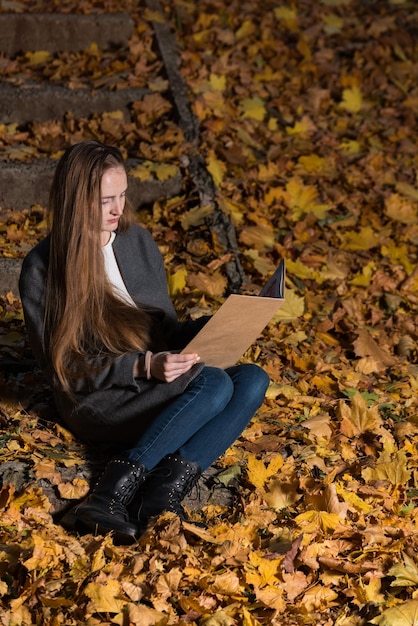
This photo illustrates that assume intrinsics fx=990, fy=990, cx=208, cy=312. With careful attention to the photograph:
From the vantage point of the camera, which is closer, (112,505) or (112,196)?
(112,505)

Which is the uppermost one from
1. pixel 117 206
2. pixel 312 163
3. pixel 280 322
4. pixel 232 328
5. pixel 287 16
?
pixel 117 206

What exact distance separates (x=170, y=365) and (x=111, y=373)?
0.69ft

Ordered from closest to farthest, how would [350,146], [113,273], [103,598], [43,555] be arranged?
1. [103,598]
2. [43,555]
3. [113,273]
4. [350,146]

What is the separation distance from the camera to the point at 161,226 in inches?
195

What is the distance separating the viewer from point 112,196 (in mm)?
3232

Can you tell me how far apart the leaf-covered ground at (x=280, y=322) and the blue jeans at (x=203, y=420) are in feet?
0.49

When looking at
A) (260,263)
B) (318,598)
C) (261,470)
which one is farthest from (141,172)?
(318,598)

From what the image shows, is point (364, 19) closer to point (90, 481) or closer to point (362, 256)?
point (362, 256)

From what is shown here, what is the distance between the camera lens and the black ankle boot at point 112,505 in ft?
9.79

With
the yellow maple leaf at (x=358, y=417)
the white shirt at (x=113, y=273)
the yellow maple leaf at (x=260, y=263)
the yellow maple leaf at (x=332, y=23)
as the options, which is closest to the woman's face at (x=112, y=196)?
the white shirt at (x=113, y=273)


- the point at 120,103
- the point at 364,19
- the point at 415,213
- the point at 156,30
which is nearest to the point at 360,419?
the point at 415,213

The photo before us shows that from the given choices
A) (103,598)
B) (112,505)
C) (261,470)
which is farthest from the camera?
(261,470)

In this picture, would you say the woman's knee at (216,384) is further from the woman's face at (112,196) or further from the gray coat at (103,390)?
the woman's face at (112,196)

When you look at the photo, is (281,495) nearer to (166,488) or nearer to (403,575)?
(166,488)
